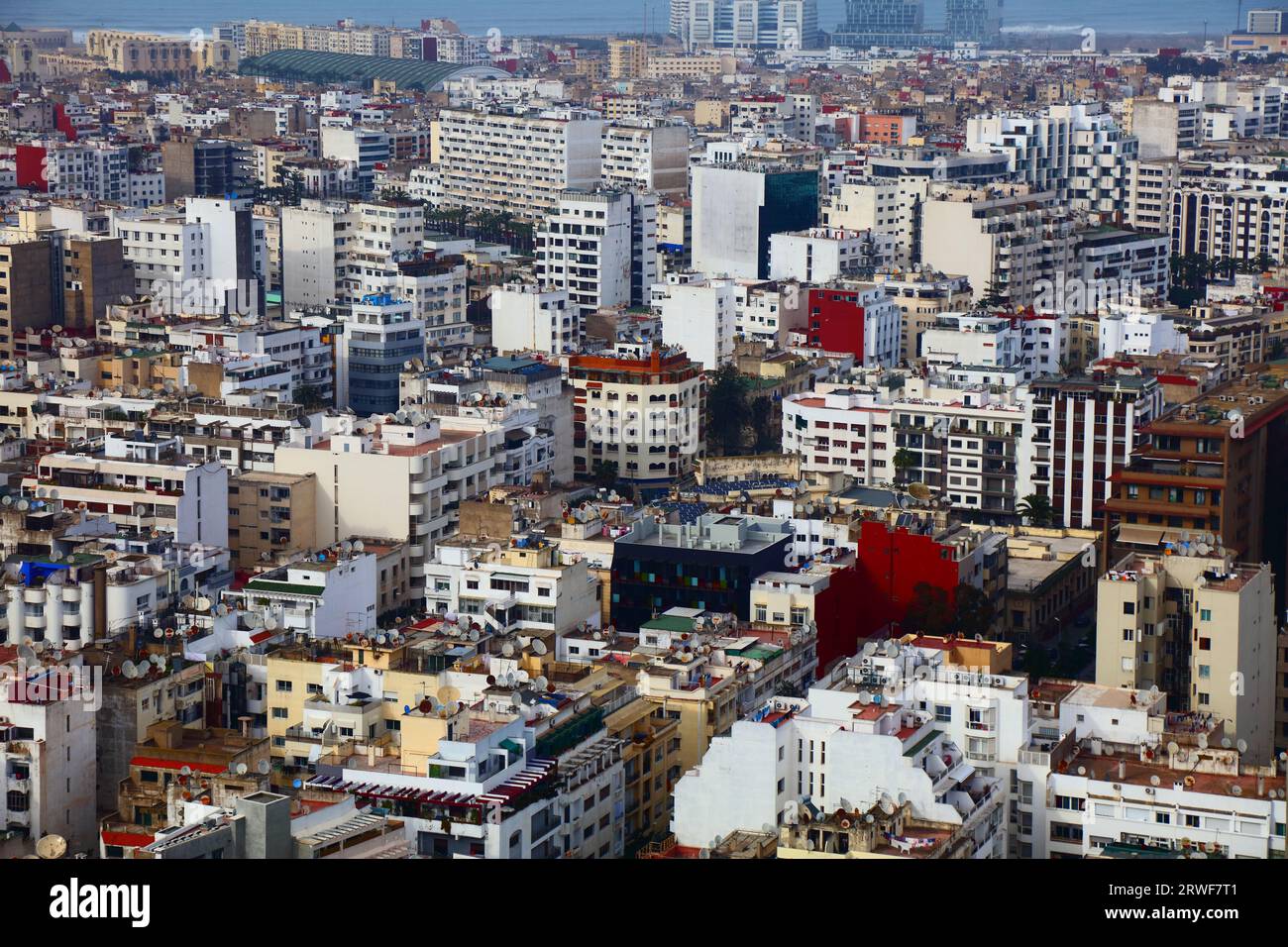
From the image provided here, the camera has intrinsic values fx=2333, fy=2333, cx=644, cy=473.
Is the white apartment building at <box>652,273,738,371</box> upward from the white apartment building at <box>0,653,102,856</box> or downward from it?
upward

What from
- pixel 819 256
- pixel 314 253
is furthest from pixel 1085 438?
pixel 314 253

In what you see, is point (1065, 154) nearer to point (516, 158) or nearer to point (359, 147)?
point (516, 158)

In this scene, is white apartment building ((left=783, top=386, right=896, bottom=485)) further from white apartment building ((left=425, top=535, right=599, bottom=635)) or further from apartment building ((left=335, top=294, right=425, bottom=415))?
white apartment building ((left=425, top=535, right=599, bottom=635))

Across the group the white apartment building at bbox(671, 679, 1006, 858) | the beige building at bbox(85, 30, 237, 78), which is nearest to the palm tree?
the white apartment building at bbox(671, 679, 1006, 858)

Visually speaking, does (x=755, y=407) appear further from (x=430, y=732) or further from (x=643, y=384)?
(x=430, y=732)
